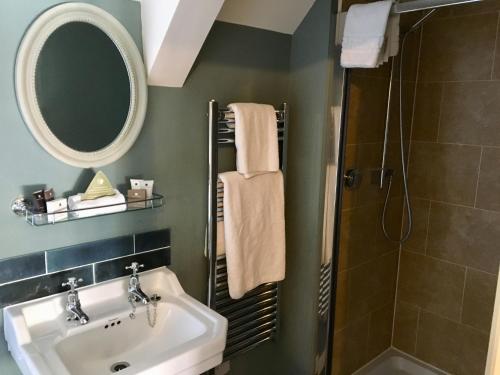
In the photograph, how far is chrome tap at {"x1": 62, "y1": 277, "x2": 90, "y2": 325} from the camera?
56.4 inches

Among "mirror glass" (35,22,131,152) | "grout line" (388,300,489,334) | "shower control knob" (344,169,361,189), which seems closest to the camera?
"mirror glass" (35,22,131,152)

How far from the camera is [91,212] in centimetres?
142

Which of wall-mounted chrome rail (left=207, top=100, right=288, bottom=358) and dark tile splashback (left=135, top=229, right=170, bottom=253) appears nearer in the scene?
dark tile splashback (left=135, top=229, right=170, bottom=253)

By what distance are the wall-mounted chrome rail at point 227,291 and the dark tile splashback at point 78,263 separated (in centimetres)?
23

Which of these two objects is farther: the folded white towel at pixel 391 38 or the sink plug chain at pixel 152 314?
the folded white towel at pixel 391 38

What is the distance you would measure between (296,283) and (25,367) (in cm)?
131

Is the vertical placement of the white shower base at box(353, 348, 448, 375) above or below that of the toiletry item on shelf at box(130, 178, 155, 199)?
below

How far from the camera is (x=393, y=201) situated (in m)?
2.61

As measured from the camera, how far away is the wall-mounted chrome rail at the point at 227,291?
181 centimetres

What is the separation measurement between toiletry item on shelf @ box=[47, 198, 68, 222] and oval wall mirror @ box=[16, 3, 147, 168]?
0.15 meters

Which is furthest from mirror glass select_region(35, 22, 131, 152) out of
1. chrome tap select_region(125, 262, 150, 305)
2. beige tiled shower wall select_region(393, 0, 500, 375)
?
beige tiled shower wall select_region(393, 0, 500, 375)

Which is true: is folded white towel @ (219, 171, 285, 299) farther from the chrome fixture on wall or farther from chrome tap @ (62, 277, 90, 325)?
the chrome fixture on wall

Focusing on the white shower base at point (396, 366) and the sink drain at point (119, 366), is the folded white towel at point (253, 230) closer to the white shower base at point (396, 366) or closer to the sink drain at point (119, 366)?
the sink drain at point (119, 366)

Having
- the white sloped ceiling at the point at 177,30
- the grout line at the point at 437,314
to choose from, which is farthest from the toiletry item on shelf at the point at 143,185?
the grout line at the point at 437,314
